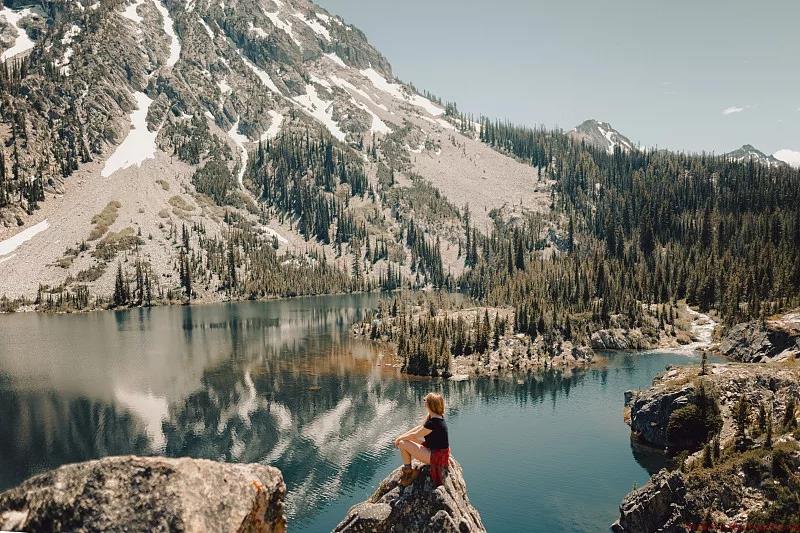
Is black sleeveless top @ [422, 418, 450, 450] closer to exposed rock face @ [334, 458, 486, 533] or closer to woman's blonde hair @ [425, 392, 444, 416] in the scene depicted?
woman's blonde hair @ [425, 392, 444, 416]

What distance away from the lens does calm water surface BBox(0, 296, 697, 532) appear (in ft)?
155

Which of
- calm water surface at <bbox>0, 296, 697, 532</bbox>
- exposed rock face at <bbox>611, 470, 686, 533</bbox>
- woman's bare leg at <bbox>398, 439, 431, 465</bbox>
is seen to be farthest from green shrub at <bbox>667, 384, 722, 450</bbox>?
woman's bare leg at <bbox>398, 439, 431, 465</bbox>

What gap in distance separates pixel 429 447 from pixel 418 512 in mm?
1558

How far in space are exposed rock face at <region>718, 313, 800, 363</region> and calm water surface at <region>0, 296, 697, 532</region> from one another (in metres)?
7.46

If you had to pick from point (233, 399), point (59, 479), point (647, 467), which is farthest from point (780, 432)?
point (233, 399)

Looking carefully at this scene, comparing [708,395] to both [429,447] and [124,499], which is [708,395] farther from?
[124,499]

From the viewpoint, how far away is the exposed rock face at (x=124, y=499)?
8.29 metres

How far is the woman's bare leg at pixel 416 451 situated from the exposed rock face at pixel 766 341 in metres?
63.9

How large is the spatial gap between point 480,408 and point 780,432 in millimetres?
44485

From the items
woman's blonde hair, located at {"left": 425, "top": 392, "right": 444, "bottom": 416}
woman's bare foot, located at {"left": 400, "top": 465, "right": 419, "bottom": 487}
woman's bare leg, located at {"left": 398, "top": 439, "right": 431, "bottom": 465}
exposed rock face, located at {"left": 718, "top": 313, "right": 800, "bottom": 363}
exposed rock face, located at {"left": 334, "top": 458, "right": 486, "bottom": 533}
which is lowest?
exposed rock face, located at {"left": 718, "top": 313, "right": 800, "bottom": 363}

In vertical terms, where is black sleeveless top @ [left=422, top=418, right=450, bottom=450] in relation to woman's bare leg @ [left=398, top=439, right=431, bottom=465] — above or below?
above

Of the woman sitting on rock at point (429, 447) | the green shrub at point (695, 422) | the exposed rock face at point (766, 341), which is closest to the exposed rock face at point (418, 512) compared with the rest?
the woman sitting on rock at point (429, 447)

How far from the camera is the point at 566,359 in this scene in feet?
313

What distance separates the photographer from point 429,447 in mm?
14516
